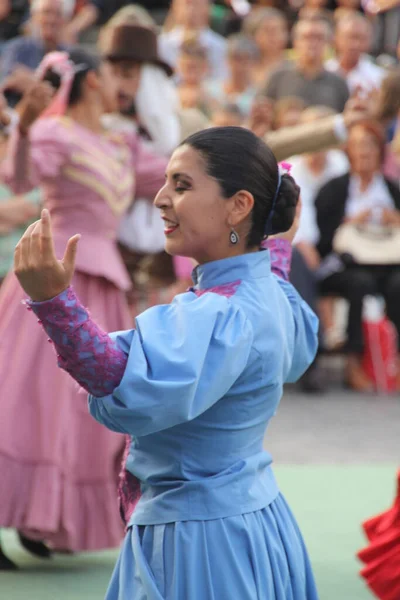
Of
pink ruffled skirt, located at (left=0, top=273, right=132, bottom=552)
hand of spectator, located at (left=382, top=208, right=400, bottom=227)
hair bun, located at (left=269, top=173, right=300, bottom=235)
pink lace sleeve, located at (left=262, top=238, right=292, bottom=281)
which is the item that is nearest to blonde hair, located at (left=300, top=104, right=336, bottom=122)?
hand of spectator, located at (left=382, top=208, right=400, bottom=227)

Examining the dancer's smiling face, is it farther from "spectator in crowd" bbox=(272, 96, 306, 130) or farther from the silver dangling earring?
"spectator in crowd" bbox=(272, 96, 306, 130)

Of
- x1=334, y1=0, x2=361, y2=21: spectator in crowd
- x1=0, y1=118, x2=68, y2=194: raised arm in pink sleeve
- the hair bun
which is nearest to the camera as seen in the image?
the hair bun

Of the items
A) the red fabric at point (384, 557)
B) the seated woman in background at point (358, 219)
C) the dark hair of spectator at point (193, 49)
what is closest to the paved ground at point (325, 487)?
the red fabric at point (384, 557)

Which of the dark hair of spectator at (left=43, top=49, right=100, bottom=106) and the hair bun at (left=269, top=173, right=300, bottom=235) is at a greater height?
the dark hair of spectator at (left=43, top=49, right=100, bottom=106)

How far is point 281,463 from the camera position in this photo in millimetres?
5445

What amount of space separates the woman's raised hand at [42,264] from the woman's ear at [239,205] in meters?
0.44

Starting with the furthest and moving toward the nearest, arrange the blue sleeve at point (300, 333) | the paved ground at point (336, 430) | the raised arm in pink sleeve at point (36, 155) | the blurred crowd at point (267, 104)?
the paved ground at point (336, 430)
the blurred crowd at point (267, 104)
the raised arm in pink sleeve at point (36, 155)
the blue sleeve at point (300, 333)

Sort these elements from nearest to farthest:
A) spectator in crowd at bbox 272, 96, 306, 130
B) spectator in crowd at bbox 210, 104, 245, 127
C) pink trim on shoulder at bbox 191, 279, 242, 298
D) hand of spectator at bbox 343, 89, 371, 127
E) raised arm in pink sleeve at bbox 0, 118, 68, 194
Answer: pink trim on shoulder at bbox 191, 279, 242, 298 < hand of spectator at bbox 343, 89, 371, 127 < raised arm in pink sleeve at bbox 0, 118, 68, 194 < spectator in crowd at bbox 210, 104, 245, 127 < spectator in crowd at bbox 272, 96, 306, 130

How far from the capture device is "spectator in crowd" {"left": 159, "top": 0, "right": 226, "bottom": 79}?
8.82 metres

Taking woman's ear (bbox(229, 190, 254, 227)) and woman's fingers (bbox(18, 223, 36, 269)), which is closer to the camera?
woman's fingers (bbox(18, 223, 36, 269))

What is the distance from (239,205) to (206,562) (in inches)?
26.4

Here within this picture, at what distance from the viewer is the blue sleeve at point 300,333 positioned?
251cm

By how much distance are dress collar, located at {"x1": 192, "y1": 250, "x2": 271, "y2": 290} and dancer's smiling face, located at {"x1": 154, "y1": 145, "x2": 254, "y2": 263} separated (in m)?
0.03

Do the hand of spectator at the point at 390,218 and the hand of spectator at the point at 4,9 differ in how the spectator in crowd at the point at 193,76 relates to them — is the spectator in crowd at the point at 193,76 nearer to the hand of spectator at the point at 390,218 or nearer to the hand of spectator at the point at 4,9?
the hand of spectator at the point at 390,218
